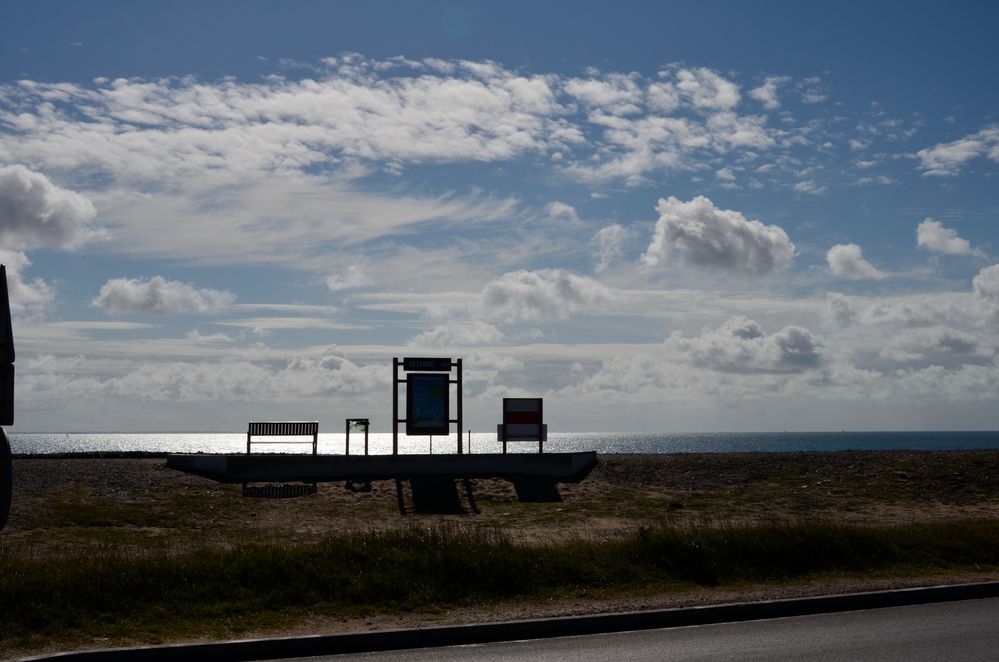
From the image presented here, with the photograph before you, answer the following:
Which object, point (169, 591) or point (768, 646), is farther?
point (169, 591)

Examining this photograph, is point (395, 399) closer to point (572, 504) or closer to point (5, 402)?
point (572, 504)

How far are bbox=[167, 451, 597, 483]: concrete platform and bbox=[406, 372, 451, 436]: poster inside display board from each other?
202 cm

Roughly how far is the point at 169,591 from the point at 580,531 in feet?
31.1

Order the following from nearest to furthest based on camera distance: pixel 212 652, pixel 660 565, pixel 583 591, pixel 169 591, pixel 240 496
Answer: pixel 212 652 < pixel 169 591 < pixel 583 591 < pixel 660 565 < pixel 240 496

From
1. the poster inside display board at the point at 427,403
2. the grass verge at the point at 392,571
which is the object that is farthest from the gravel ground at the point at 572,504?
the poster inside display board at the point at 427,403

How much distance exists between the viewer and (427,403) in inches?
1244

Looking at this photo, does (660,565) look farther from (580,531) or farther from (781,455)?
(781,455)

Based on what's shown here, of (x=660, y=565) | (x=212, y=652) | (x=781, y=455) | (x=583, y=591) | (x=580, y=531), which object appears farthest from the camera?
(x=781, y=455)

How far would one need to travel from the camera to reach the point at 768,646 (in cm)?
1055

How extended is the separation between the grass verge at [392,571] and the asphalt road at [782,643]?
6.49ft

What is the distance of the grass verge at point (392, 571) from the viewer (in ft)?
36.7

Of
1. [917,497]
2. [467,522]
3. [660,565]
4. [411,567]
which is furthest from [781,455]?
[411,567]

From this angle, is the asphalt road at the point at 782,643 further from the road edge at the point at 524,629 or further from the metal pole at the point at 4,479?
the metal pole at the point at 4,479

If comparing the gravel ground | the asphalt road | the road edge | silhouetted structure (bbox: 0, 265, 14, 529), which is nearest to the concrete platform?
the gravel ground
